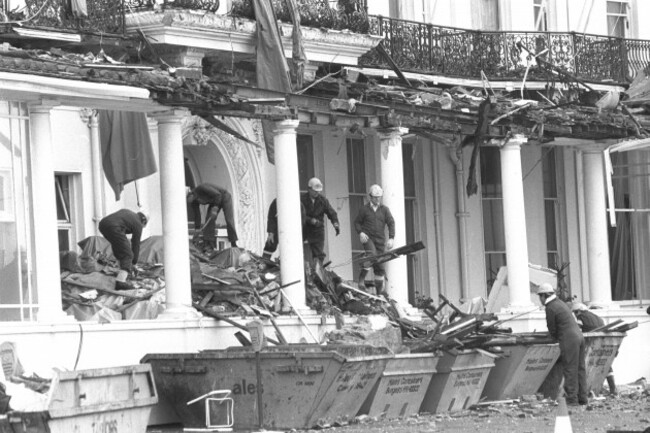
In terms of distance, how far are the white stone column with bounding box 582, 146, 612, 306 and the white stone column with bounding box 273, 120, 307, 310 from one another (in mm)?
10088

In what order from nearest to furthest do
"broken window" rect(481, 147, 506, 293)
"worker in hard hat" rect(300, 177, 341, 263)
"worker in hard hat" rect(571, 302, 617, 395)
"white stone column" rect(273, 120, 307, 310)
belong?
"white stone column" rect(273, 120, 307, 310) < "worker in hard hat" rect(300, 177, 341, 263) < "worker in hard hat" rect(571, 302, 617, 395) < "broken window" rect(481, 147, 506, 293)

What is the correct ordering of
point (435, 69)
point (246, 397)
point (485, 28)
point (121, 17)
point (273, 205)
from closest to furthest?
point (246, 397) < point (121, 17) < point (273, 205) < point (435, 69) < point (485, 28)

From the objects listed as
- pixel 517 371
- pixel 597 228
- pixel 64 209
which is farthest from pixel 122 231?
pixel 597 228

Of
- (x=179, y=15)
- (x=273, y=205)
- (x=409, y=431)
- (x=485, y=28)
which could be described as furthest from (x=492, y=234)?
(x=409, y=431)

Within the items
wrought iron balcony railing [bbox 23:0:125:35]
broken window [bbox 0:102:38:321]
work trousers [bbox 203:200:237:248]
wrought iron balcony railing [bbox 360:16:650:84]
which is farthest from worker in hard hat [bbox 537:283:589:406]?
broken window [bbox 0:102:38:321]

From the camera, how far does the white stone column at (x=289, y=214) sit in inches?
1059

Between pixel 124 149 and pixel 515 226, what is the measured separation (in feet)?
24.8

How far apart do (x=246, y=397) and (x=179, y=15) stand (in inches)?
255

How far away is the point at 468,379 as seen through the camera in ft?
87.8

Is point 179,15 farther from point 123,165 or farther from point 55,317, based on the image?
Result: point 55,317

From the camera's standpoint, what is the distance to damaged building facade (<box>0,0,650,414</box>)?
75.3ft

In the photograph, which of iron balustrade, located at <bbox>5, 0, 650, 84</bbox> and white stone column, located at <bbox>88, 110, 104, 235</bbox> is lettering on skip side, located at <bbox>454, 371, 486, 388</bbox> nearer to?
white stone column, located at <bbox>88, 110, 104, 235</bbox>

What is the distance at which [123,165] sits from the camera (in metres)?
27.7

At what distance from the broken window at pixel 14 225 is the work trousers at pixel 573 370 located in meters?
8.18
